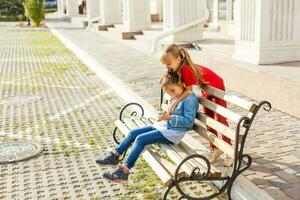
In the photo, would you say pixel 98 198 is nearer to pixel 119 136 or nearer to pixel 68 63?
pixel 119 136

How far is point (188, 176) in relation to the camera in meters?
3.70

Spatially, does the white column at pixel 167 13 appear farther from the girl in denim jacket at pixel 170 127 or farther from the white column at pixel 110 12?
the white column at pixel 110 12

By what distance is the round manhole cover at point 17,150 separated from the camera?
5210mm

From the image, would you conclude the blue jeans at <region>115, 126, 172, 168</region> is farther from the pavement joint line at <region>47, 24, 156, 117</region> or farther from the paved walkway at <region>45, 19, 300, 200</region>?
the pavement joint line at <region>47, 24, 156, 117</region>

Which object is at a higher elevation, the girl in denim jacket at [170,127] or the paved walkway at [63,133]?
the girl in denim jacket at [170,127]

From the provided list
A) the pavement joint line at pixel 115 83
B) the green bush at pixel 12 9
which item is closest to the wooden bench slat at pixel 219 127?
the pavement joint line at pixel 115 83

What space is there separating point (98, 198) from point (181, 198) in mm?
769

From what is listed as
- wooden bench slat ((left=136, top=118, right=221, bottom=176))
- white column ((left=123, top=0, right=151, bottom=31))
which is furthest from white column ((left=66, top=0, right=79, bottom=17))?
wooden bench slat ((left=136, top=118, right=221, bottom=176))

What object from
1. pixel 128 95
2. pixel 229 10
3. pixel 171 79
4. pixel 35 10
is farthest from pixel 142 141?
pixel 35 10

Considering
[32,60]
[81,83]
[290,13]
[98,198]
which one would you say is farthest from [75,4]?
[98,198]

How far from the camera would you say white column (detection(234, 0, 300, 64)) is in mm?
7777

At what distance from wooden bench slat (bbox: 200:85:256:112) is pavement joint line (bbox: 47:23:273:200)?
744mm

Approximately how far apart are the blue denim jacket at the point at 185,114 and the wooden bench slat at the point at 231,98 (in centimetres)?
16

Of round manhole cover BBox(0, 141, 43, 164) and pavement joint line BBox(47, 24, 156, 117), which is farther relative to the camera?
pavement joint line BBox(47, 24, 156, 117)
